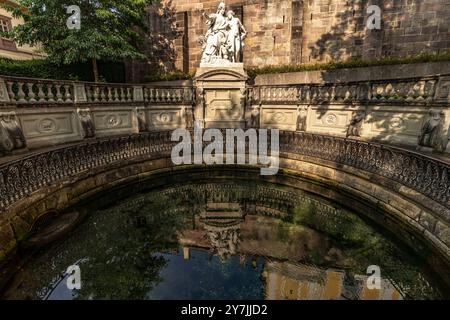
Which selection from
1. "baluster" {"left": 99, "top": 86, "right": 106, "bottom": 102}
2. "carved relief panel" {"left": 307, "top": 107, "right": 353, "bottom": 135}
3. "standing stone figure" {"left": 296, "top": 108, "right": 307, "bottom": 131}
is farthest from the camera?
"standing stone figure" {"left": 296, "top": 108, "right": 307, "bottom": 131}

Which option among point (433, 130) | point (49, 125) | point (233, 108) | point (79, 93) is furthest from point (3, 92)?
point (433, 130)

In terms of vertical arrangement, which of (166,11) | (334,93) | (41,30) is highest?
(166,11)

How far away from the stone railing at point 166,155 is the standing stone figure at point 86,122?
5.76ft

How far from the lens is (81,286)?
126 inches

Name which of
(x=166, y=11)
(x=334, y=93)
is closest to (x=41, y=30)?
(x=166, y=11)

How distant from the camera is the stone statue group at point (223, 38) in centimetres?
939

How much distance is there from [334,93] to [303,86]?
44.7 inches

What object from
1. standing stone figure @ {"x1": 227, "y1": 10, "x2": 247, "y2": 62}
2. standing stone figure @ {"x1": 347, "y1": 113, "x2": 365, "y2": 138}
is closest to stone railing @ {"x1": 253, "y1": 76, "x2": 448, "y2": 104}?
standing stone figure @ {"x1": 347, "y1": 113, "x2": 365, "y2": 138}

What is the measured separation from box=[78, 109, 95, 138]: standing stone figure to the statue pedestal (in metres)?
4.09

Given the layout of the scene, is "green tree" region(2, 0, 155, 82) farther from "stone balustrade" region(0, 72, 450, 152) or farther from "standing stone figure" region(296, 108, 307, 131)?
"standing stone figure" region(296, 108, 307, 131)

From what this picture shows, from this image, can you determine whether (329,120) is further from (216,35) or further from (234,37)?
(216,35)

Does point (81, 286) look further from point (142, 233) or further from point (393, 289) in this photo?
point (393, 289)

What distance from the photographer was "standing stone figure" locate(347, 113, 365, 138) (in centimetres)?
761

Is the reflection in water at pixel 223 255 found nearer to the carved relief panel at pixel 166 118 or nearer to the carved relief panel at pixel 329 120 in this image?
the carved relief panel at pixel 329 120
